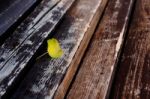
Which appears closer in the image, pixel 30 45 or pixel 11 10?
pixel 30 45

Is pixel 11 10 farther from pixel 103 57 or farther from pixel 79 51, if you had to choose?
pixel 103 57

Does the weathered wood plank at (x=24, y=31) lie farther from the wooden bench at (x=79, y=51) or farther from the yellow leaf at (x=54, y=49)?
the yellow leaf at (x=54, y=49)

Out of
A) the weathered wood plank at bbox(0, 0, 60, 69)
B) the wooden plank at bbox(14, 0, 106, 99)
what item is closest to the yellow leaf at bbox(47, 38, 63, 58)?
the wooden plank at bbox(14, 0, 106, 99)

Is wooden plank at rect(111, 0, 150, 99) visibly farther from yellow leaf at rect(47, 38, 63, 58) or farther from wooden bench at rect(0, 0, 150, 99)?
yellow leaf at rect(47, 38, 63, 58)

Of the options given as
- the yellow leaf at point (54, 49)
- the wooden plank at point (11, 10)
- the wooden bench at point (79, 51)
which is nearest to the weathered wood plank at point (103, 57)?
the wooden bench at point (79, 51)

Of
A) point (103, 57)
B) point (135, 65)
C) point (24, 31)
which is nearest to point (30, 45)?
point (24, 31)

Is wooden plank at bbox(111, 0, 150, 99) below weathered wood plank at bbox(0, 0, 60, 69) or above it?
below
